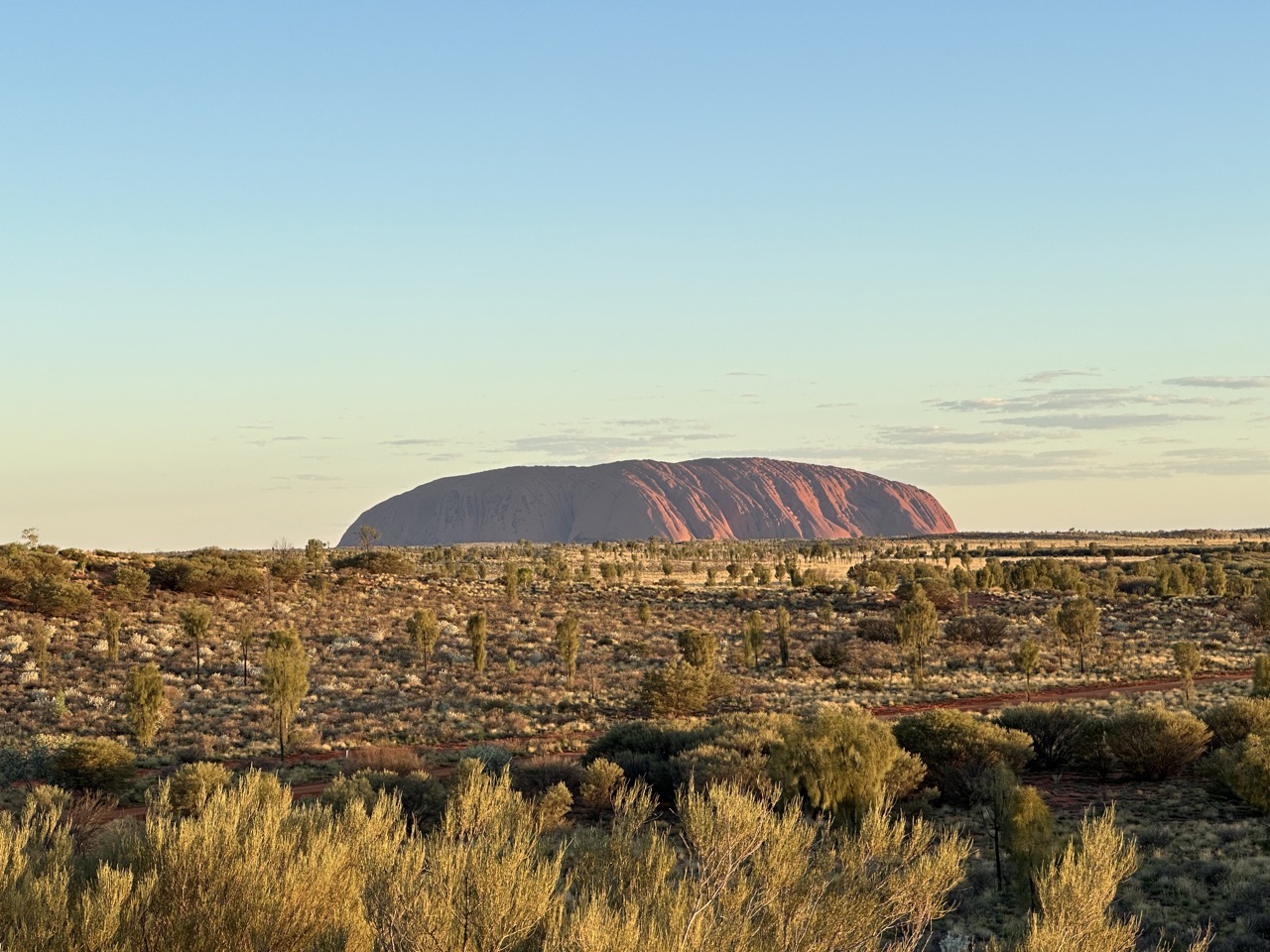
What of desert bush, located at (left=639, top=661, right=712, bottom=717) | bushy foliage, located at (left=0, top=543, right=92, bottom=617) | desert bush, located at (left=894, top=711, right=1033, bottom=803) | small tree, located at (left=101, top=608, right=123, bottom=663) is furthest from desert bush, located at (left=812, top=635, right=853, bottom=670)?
bushy foliage, located at (left=0, top=543, right=92, bottom=617)

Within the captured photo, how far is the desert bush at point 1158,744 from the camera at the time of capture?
2352cm

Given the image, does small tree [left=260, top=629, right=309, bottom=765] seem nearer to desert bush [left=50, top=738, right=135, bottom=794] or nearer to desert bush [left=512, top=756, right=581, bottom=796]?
desert bush [left=50, top=738, right=135, bottom=794]

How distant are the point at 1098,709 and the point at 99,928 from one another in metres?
28.8

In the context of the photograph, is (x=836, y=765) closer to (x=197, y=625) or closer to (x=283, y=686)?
(x=283, y=686)

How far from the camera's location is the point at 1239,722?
25.0 metres

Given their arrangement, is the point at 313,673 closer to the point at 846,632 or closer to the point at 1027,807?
the point at 846,632

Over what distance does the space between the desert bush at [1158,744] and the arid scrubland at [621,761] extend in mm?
88

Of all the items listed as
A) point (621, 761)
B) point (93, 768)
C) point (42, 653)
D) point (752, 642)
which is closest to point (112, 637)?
point (42, 653)

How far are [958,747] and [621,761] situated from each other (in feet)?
24.7

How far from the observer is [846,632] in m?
53.1

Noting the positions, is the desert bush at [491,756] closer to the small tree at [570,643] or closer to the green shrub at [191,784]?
the green shrub at [191,784]

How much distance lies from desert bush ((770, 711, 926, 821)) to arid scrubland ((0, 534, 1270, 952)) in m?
0.07

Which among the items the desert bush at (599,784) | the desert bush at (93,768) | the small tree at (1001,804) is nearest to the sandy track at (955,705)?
the desert bush at (93,768)

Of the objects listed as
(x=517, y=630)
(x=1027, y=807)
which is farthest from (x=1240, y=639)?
(x=1027, y=807)
